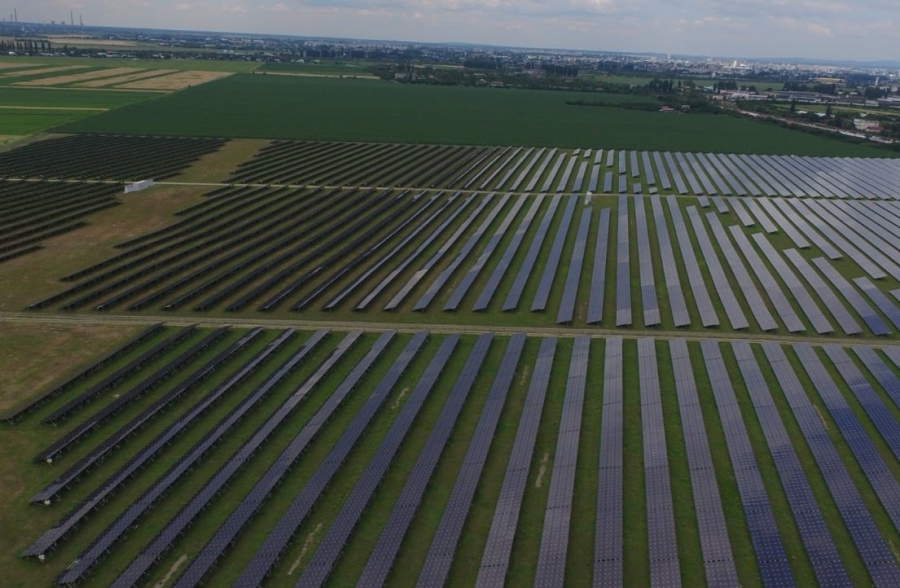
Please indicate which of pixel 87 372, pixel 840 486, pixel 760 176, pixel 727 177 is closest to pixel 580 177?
pixel 727 177

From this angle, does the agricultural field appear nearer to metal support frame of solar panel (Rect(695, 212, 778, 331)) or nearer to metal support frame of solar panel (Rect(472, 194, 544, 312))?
metal support frame of solar panel (Rect(695, 212, 778, 331))

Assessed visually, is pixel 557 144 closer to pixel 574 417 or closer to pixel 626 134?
pixel 626 134

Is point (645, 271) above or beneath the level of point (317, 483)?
above

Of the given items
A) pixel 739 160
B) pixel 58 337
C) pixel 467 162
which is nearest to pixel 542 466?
pixel 58 337

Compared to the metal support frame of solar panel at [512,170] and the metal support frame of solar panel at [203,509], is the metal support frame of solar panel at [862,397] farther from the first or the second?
the metal support frame of solar panel at [512,170]

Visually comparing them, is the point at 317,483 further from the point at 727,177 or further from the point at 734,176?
the point at 734,176

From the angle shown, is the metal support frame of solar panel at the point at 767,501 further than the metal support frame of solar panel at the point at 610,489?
No

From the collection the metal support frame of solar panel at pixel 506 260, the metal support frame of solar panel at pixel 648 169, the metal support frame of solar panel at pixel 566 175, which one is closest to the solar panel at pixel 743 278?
the metal support frame of solar panel at pixel 648 169
